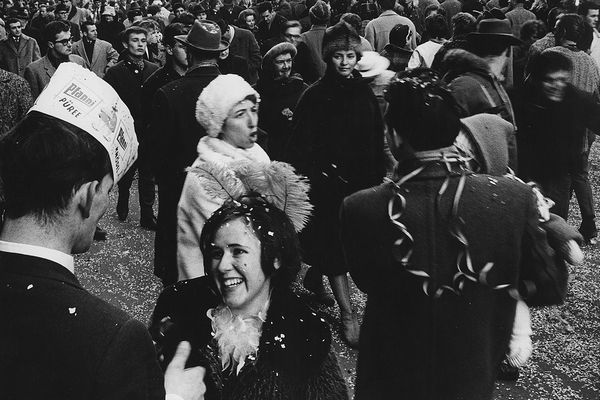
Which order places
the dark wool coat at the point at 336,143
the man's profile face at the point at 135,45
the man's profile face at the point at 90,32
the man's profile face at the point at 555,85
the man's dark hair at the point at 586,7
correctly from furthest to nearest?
the man's profile face at the point at 90,32 < the man's dark hair at the point at 586,7 < the man's profile face at the point at 135,45 < the dark wool coat at the point at 336,143 < the man's profile face at the point at 555,85

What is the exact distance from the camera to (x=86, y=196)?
1.51m

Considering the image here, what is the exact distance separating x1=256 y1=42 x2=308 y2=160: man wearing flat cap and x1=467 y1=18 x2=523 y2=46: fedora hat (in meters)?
1.91

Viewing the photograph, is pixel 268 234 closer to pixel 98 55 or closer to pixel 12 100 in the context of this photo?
pixel 12 100

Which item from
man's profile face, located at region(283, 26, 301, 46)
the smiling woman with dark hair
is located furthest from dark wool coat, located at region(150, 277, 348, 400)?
man's profile face, located at region(283, 26, 301, 46)

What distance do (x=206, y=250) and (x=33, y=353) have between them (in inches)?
47.7

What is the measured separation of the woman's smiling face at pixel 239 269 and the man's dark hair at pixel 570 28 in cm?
402

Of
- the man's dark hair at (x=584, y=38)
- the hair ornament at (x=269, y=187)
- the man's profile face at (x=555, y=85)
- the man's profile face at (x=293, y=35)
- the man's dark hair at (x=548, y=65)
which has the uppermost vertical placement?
the hair ornament at (x=269, y=187)

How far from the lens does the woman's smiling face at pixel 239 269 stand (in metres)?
2.46

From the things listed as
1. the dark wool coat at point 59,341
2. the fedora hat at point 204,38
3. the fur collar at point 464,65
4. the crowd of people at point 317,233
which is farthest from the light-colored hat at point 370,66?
the dark wool coat at point 59,341

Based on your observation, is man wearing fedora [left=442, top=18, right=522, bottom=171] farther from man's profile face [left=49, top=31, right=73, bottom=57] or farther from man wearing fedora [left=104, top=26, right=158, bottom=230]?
man's profile face [left=49, top=31, right=73, bottom=57]

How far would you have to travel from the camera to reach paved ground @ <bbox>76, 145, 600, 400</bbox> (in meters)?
4.19

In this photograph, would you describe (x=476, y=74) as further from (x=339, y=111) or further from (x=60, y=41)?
(x=60, y=41)

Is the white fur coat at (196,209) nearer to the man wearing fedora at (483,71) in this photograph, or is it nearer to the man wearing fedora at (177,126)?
the man wearing fedora at (177,126)

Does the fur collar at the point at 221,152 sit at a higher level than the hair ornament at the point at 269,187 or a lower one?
lower
